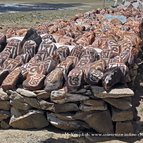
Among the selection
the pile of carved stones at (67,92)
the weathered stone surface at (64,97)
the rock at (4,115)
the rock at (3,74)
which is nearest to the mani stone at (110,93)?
the pile of carved stones at (67,92)

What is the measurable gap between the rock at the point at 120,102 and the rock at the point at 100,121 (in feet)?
0.72

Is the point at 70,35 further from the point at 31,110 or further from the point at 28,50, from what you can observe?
the point at 31,110

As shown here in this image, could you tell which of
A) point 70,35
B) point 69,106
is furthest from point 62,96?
point 70,35

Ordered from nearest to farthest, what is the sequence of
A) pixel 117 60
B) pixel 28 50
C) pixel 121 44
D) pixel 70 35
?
pixel 117 60 < pixel 28 50 < pixel 121 44 < pixel 70 35

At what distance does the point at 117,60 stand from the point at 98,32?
391cm

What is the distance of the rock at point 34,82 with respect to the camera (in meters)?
8.25

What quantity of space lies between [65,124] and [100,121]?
65cm

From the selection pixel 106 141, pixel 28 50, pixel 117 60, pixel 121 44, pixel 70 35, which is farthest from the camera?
pixel 70 35

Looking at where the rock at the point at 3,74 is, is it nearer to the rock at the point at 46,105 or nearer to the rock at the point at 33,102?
the rock at the point at 33,102

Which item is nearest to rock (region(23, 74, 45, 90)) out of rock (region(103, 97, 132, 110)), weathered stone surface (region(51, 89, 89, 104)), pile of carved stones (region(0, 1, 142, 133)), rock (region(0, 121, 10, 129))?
pile of carved stones (region(0, 1, 142, 133))

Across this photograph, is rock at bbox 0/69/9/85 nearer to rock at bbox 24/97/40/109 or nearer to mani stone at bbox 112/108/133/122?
rock at bbox 24/97/40/109

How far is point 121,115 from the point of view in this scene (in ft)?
26.3

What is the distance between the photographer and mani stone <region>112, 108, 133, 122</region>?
26.3ft

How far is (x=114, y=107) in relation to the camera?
26.5ft
